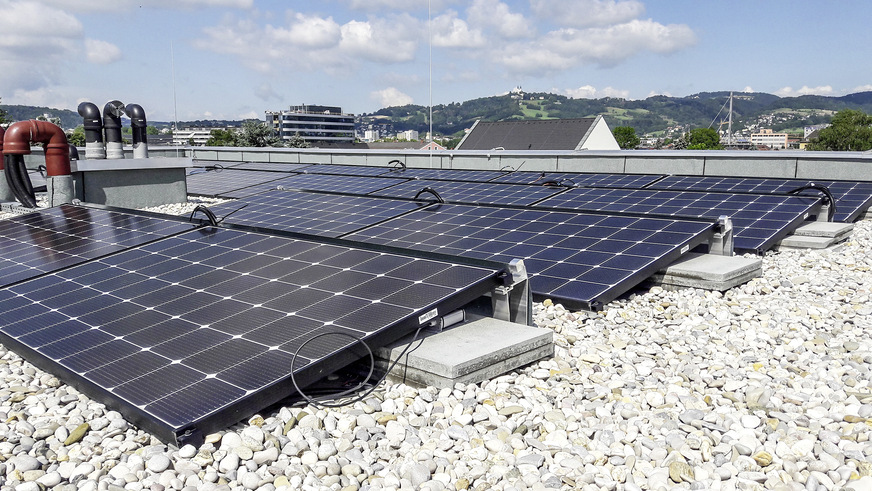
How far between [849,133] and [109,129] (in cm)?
11130

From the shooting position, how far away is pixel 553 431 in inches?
223

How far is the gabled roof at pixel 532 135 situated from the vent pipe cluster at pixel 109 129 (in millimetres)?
55403

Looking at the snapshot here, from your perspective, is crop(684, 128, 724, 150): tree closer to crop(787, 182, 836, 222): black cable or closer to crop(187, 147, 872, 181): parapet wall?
crop(187, 147, 872, 181): parapet wall

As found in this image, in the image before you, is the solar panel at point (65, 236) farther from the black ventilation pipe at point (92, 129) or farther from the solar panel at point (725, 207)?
the solar panel at point (725, 207)

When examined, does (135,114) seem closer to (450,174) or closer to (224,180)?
(224,180)

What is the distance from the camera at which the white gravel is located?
491 cm

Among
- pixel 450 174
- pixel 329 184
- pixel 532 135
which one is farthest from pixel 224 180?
pixel 532 135

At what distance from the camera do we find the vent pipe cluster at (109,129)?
66.0 feet

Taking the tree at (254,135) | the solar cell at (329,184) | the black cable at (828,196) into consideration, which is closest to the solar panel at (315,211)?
the solar cell at (329,184)

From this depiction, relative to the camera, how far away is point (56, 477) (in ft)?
16.0

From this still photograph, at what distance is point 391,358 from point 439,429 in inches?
45.4

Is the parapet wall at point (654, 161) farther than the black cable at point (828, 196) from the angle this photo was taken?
Yes

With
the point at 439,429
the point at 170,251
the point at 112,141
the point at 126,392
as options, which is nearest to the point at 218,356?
the point at 126,392

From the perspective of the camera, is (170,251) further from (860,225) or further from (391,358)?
(860,225)
